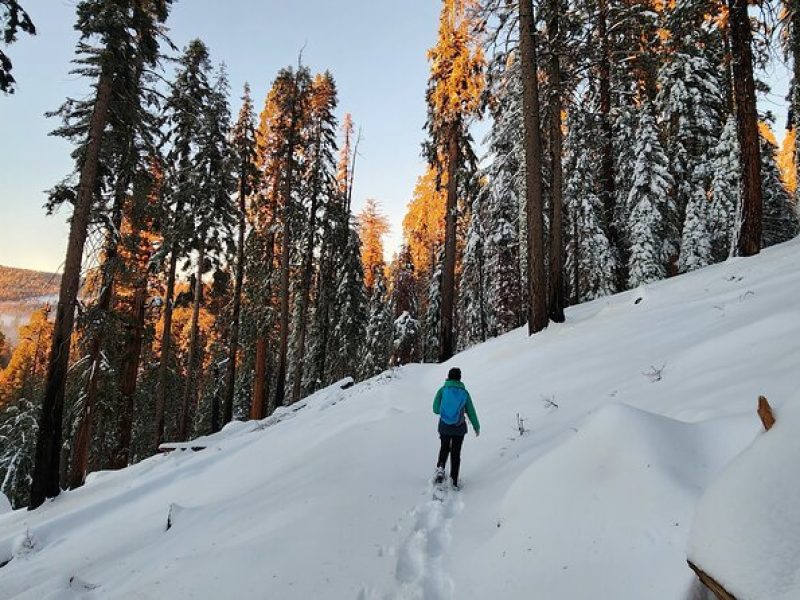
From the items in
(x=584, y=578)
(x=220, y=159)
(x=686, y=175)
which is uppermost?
(x=686, y=175)

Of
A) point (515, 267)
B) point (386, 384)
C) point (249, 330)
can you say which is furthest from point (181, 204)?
point (515, 267)

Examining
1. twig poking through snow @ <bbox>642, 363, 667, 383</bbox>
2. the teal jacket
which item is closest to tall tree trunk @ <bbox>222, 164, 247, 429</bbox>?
the teal jacket

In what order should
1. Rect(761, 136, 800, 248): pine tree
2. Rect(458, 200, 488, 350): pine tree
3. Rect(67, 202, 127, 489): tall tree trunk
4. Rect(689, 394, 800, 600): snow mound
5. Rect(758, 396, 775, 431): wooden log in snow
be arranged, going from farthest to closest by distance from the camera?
Rect(458, 200, 488, 350): pine tree
Rect(761, 136, 800, 248): pine tree
Rect(67, 202, 127, 489): tall tree trunk
Rect(758, 396, 775, 431): wooden log in snow
Rect(689, 394, 800, 600): snow mound

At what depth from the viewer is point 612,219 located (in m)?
25.6

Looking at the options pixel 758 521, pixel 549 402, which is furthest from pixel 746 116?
pixel 758 521

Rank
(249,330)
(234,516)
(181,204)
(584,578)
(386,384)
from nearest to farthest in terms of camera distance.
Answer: (584,578) → (234,516) → (386,384) → (181,204) → (249,330)

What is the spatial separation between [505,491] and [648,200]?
21462 mm

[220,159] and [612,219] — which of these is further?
[612,219]

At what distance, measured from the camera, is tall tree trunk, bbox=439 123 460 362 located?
18312mm

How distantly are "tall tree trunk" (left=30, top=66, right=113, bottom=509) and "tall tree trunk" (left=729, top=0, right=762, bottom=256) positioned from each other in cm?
1490

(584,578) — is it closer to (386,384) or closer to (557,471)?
(557,471)

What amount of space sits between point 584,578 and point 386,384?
1074 cm

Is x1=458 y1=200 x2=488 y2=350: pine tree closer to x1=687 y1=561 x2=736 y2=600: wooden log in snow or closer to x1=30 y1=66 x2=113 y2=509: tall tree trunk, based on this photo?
x1=30 y1=66 x2=113 y2=509: tall tree trunk

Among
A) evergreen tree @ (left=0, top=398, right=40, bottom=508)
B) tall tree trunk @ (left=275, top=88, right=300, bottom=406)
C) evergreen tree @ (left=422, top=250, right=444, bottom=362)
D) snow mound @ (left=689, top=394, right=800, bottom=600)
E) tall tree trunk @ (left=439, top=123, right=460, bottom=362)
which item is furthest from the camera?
evergreen tree @ (left=422, top=250, right=444, bottom=362)
